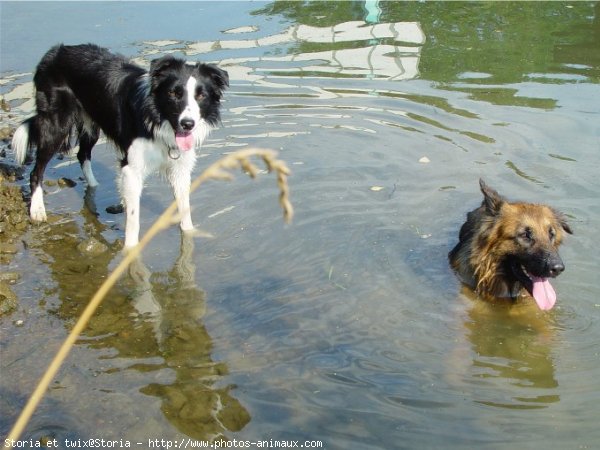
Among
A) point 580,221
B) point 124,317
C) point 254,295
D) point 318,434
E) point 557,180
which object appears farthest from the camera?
point 557,180

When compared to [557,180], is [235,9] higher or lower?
higher

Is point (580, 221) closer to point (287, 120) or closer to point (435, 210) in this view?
point (435, 210)

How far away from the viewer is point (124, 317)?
5.96 m

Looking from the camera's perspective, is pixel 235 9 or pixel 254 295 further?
pixel 235 9

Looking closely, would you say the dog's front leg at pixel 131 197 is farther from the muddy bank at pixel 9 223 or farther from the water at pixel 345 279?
the muddy bank at pixel 9 223

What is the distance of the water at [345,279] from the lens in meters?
4.73

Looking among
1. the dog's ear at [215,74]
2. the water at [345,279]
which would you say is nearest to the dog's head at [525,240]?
the water at [345,279]

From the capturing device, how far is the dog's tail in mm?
8148

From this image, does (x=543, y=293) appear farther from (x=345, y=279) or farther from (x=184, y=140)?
(x=184, y=140)

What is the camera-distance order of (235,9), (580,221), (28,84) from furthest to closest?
1. (235,9)
2. (28,84)
3. (580,221)

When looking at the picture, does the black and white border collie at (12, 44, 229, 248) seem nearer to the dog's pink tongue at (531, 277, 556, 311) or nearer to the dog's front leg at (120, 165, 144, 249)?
the dog's front leg at (120, 165, 144, 249)

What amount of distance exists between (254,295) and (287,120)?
4753 mm

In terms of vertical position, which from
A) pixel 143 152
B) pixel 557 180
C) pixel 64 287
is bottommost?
pixel 64 287

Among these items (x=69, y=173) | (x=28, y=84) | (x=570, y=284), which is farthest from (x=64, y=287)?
(x=28, y=84)
